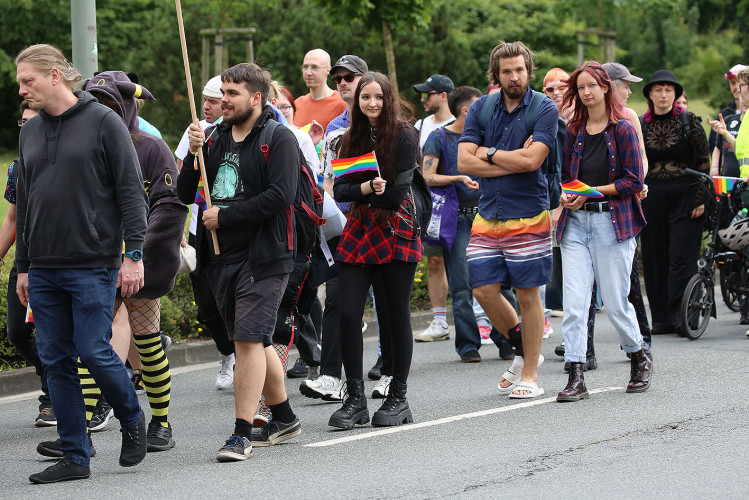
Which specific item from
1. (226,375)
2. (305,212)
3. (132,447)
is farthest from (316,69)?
(132,447)

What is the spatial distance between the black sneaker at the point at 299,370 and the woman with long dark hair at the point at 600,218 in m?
2.32

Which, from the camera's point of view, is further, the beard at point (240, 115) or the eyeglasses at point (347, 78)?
the eyeglasses at point (347, 78)

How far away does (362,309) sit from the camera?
6.85 meters

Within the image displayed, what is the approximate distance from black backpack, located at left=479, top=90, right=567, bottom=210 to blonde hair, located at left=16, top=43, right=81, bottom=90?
9.46 feet

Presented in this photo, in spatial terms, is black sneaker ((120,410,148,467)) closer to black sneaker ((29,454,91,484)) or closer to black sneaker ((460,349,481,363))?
black sneaker ((29,454,91,484))

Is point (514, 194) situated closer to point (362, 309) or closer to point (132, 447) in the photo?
point (362, 309)

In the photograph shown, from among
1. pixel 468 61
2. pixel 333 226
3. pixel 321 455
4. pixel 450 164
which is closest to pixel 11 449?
pixel 321 455

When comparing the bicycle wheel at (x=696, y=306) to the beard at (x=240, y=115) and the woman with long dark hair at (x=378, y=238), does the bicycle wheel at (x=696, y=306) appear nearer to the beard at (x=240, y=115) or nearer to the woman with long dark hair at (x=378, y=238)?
the woman with long dark hair at (x=378, y=238)

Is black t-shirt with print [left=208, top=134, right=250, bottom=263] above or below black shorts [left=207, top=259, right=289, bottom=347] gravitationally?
above

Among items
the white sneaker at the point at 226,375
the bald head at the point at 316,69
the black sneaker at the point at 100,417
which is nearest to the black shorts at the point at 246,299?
the black sneaker at the point at 100,417

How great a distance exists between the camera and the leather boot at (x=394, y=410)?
22.5 feet

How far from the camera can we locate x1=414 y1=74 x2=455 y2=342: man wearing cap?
10164mm

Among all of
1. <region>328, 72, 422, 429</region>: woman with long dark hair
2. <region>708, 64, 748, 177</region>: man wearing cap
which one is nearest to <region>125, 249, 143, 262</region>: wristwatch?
<region>328, 72, 422, 429</region>: woman with long dark hair

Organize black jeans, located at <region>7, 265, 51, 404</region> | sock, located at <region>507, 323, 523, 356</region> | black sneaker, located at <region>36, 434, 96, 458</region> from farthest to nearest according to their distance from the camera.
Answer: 1. sock, located at <region>507, 323, 523, 356</region>
2. black jeans, located at <region>7, 265, 51, 404</region>
3. black sneaker, located at <region>36, 434, 96, 458</region>
